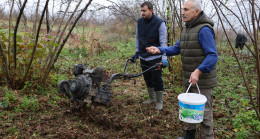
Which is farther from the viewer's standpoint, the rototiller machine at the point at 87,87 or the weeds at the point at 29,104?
the weeds at the point at 29,104

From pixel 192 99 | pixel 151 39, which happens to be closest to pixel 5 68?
pixel 151 39

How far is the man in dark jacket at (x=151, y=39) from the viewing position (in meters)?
4.02

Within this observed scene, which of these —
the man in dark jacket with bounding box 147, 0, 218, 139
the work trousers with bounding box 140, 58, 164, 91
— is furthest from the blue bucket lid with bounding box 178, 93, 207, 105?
the work trousers with bounding box 140, 58, 164, 91

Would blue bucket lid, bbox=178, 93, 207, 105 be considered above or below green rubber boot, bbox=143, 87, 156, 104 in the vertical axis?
above

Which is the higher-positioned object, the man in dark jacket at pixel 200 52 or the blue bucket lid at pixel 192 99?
the man in dark jacket at pixel 200 52

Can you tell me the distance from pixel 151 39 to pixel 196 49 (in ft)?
5.11

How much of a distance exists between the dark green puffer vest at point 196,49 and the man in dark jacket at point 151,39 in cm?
117

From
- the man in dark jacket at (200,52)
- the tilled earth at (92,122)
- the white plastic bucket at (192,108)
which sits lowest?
the tilled earth at (92,122)

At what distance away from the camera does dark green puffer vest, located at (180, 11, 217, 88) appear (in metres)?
2.63

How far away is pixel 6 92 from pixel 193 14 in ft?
12.6

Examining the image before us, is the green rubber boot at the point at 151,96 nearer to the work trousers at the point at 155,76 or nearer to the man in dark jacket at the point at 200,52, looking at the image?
the work trousers at the point at 155,76

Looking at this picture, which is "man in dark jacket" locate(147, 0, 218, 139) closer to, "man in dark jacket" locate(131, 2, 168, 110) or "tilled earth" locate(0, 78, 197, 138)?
"tilled earth" locate(0, 78, 197, 138)

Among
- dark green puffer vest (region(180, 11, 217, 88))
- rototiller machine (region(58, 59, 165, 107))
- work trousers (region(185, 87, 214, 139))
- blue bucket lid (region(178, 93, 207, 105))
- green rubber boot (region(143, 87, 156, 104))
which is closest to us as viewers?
blue bucket lid (region(178, 93, 207, 105))

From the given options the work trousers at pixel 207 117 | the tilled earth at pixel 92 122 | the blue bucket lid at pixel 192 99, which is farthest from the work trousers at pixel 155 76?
the blue bucket lid at pixel 192 99
